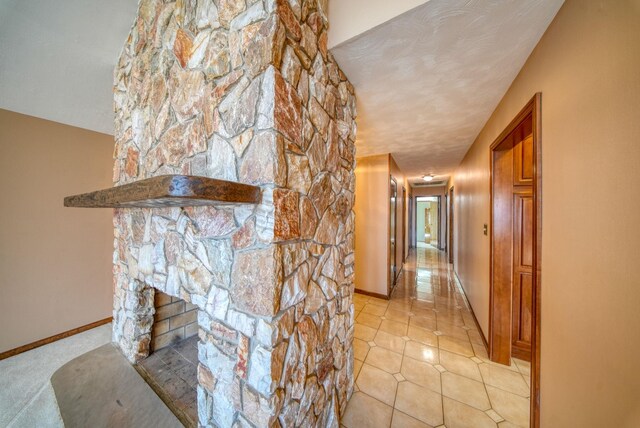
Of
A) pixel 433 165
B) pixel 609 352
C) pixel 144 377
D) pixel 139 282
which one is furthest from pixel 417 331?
pixel 433 165

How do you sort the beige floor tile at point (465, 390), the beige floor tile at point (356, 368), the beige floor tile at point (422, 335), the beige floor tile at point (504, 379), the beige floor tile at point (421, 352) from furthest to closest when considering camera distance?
the beige floor tile at point (422, 335), the beige floor tile at point (421, 352), the beige floor tile at point (356, 368), the beige floor tile at point (504, 379), the beige floor tile at point (465, 390)

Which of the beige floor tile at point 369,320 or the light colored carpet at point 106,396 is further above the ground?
the light colored carpet at point 106,396

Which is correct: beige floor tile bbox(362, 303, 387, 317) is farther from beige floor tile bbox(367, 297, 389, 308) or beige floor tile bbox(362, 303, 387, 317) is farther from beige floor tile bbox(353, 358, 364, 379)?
beige floor tile bbox(353, 358, 364, 379)

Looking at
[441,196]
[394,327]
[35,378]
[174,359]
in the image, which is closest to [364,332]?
[394,327]

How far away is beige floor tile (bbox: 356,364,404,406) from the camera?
1.60 meters

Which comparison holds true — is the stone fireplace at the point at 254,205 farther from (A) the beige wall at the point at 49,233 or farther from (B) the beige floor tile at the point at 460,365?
(A) the beige wall at the point at 49,233

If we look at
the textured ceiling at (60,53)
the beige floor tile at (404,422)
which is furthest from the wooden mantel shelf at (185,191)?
the beige floor tile at (404,422)

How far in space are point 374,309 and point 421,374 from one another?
1185mm

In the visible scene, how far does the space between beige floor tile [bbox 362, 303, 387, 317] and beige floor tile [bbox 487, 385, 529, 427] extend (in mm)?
1331

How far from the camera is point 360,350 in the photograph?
211cm

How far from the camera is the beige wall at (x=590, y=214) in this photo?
66 cm

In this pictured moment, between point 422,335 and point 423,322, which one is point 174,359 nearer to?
point 422,335

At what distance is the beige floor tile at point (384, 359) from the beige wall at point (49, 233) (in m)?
3.39

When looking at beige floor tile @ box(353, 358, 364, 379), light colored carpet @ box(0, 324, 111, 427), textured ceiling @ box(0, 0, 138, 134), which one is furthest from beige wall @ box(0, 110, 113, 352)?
beige floor tile @ box(353, 358, 364, 379)
